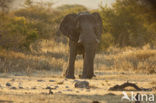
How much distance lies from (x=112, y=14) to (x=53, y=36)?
6041 millimetres

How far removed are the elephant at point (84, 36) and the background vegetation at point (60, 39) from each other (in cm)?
181

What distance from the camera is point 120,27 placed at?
1447 inches

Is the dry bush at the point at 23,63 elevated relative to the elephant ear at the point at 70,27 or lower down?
lower down

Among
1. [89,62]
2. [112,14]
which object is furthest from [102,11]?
[89,62]

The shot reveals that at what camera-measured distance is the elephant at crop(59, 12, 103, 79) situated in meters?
14.3

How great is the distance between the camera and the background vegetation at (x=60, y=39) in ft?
55.5

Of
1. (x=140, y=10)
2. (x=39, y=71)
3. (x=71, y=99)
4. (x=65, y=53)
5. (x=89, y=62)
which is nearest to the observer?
(x=71, y=99)

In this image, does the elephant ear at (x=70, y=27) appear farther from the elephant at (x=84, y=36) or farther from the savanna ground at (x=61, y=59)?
the savanna ground at (x=61, y=59)

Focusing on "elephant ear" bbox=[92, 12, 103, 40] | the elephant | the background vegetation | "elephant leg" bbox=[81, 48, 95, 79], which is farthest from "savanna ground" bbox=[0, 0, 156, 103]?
"elephant ear" bbox=[92, 12, 103, 40]

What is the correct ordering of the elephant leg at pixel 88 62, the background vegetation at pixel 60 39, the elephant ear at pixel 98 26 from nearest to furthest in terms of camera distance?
1. the elephant leg at pixel 88 62
2. the elephant ear at pixel 98 26
3. the background vegetation at pixel 60 39

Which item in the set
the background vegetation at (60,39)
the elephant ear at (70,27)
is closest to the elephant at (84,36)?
the elephant ear at (70,27)

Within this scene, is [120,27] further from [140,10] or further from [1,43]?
[140,10]

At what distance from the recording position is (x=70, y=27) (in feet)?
51.4

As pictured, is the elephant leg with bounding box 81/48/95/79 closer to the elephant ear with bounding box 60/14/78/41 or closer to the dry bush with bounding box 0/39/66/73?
the elephant ear with bounding box 60/14/78/41
